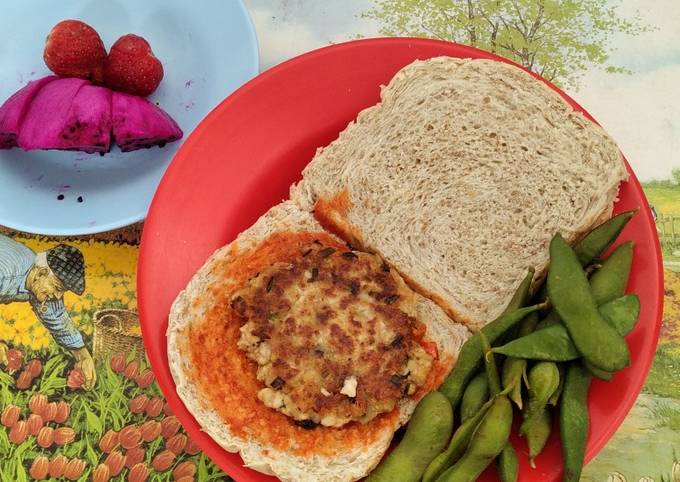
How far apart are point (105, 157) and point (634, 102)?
1.86 m

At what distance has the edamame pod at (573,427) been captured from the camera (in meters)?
1.88

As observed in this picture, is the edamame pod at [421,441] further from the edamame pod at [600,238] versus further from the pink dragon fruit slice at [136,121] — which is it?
the pink dragon fruit slice at [136,121]

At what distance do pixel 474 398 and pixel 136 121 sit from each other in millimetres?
1349

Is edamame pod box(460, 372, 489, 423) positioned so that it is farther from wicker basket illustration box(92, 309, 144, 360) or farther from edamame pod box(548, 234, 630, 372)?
wicker basket illustration box(92, 309, 144, 360)

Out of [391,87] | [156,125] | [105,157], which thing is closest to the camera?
[391,87]

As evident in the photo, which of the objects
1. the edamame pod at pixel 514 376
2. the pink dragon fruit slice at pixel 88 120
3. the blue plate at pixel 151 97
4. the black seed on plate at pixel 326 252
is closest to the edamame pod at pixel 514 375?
the edamame pod at pixel 514 376

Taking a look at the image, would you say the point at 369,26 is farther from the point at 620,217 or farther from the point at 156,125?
the point at 620,217

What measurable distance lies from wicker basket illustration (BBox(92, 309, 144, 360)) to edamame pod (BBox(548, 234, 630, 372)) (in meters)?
1.39

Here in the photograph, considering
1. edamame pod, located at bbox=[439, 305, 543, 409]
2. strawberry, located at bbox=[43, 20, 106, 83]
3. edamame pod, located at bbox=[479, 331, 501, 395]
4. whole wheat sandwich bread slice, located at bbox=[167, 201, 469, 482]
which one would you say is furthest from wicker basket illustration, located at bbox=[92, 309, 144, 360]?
edamame pod, located at bbox=[479, 331, 501, 395]

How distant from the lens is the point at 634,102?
2.51 metres

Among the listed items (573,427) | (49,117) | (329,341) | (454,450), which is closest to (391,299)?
(329,341)

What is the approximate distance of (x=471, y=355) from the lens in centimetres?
196

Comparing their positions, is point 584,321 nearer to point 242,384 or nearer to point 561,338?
point 561,338

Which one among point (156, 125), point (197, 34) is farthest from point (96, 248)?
point (197, 34)
